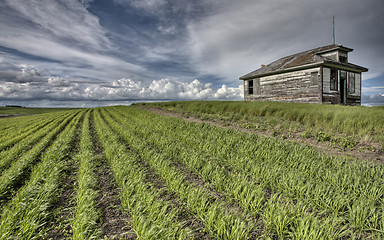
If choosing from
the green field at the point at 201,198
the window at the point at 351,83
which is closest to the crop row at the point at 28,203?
the green field at the point at 201,198

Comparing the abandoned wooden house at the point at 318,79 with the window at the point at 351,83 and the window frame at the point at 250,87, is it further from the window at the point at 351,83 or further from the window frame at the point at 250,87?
the window frame at the point at 250,87

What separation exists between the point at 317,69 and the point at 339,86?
11.0ft

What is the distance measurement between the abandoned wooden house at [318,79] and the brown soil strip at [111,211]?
1804 cm

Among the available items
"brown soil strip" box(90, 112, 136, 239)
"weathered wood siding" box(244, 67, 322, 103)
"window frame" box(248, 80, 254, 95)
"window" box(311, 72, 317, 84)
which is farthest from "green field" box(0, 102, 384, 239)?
"window frame" box(248, 80, 254, 95)

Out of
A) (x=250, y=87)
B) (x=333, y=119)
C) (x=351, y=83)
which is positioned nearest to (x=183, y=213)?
(x=333, y=119)

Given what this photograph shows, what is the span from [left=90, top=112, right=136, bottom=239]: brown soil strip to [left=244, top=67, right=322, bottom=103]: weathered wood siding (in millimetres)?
18044

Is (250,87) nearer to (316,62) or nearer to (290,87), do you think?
(290,87)

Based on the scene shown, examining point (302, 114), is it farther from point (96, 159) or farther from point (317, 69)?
point (96, 159)

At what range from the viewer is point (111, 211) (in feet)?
10.2

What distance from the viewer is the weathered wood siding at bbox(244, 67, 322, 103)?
613 inches

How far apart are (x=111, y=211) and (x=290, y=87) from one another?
63.3 ft

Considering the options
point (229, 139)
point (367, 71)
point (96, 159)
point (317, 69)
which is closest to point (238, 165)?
point (229, 139)

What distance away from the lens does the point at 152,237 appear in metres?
2.16

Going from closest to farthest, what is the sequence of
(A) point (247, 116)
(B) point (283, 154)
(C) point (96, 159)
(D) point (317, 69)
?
(B) point (283, 154) < (C) point (96, 159) < (A) point (247, 116) < (D) point (317, 69)
